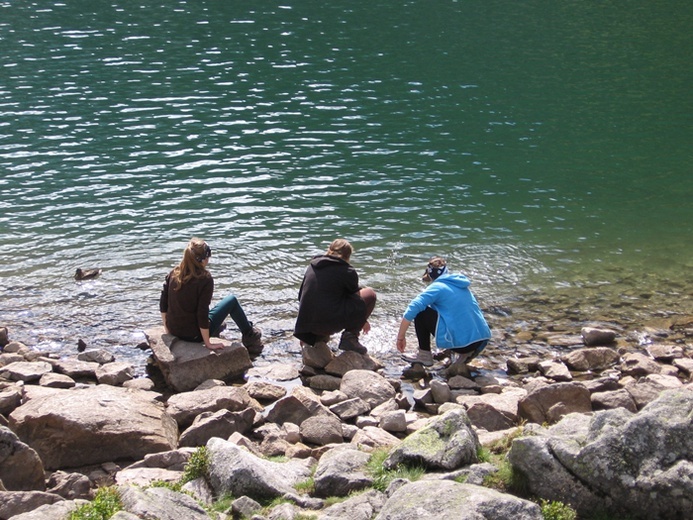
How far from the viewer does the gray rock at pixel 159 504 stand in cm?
833

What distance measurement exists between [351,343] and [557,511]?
8.07 meters

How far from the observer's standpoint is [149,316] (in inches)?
706

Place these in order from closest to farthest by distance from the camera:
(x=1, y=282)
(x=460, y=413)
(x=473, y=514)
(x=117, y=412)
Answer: (x=473, y=514) → (x=460, y=413) → (x=117, y=412) → (x=1, y=282)

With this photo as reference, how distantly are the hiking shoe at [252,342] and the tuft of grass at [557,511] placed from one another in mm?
8934

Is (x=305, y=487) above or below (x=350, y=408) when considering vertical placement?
above

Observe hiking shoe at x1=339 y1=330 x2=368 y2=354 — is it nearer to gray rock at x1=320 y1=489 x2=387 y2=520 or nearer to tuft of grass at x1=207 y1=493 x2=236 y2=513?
tuft of grass at x1=207 y1=493 x2=236 y2=513

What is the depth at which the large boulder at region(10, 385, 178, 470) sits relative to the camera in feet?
38.3

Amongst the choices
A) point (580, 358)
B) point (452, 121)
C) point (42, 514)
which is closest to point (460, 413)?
point (42, 514)

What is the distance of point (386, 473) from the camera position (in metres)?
9.52

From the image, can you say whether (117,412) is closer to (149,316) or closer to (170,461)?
(170,461)

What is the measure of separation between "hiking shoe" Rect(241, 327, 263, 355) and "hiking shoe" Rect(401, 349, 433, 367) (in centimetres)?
280

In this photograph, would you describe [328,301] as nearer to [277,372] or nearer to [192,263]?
[277,372]

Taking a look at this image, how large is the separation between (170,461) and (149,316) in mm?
7122

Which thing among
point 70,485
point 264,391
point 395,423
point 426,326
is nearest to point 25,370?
point 264,391
